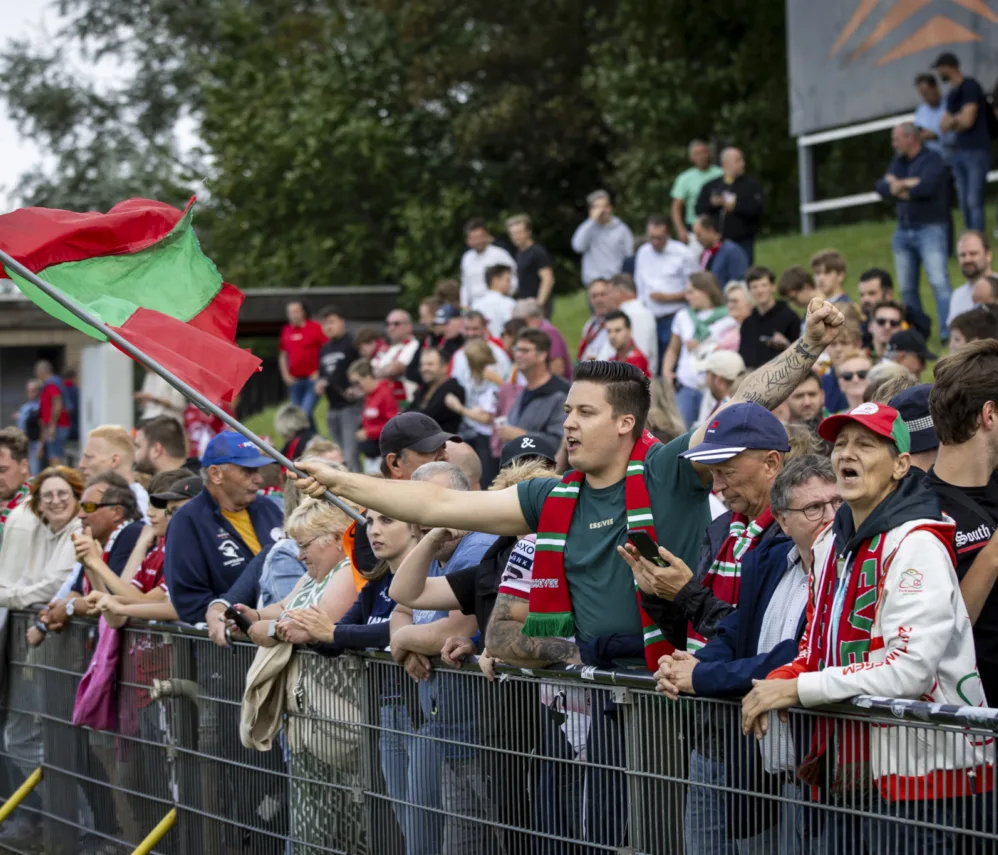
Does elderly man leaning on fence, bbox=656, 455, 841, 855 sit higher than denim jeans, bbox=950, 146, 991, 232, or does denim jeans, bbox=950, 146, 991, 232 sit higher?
denim jeans, bbox=950, 146, 991, 232

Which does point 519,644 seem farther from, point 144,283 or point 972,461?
point 144,283

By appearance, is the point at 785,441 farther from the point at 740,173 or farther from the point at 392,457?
the point at 740,173

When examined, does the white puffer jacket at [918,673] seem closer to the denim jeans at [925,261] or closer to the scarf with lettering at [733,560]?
the scarf with lettering at [733,560]

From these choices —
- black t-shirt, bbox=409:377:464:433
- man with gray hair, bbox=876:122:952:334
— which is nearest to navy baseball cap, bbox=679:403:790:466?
black t-shirt, bbox=409:377:464:433

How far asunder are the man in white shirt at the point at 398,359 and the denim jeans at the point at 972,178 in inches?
234

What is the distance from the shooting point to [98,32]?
54.9m

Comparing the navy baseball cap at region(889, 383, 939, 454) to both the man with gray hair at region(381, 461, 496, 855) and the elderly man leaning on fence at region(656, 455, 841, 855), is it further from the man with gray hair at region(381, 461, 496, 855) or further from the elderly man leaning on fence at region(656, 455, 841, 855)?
the man with gray hair at region(381, 461, 496, 855)

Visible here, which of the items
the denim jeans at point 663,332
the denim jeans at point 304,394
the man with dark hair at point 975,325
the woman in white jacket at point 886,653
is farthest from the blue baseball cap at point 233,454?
the denim jeans at point 304,394

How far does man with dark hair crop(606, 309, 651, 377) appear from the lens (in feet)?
44.9

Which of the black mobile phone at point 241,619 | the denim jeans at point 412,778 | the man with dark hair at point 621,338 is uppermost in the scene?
the man with dark hair at point 621,338

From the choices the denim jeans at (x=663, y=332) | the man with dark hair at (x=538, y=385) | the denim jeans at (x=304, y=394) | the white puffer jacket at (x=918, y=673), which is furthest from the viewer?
the denim jeans at (x=304, y=394)

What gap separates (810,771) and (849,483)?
80cm

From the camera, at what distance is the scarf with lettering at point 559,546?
544 cm

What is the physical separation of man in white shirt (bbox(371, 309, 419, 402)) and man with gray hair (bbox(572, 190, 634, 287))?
8.82ft
